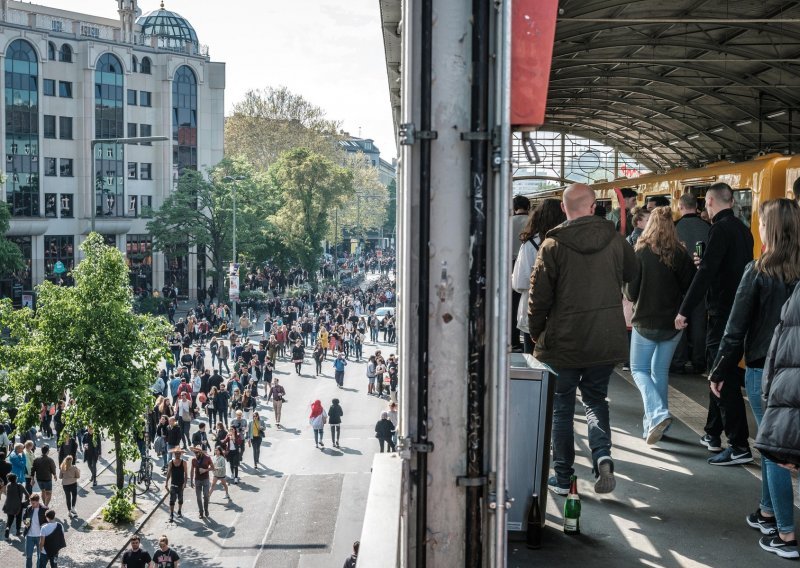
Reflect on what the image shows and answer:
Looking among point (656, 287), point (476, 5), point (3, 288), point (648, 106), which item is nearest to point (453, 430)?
point (476, 5)

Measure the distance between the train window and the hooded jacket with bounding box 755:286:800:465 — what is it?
29.4 ft

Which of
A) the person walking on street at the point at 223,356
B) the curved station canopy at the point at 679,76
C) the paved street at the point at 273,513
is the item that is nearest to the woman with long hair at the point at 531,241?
the paved street at the point at 273,513

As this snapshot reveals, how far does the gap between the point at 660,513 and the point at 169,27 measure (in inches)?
2597

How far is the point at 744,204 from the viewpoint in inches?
486

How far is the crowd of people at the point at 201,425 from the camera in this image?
701 inches

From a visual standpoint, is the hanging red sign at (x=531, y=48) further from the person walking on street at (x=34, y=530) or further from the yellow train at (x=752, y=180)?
the person walking on street at (x=34, y=530)

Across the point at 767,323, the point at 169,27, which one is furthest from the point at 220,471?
the point at 169,27

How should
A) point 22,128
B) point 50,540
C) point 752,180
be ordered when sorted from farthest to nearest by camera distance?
point 22,128
point 50,540
point 752,180

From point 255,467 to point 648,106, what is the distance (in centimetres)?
2195

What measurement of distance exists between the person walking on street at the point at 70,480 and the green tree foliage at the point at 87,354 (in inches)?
38.0

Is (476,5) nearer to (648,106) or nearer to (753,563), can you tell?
(753,563)

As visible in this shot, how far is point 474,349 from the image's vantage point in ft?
10.7

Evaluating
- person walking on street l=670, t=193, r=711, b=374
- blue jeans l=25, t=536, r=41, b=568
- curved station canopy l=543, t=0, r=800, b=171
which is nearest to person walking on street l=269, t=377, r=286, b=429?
blue jeans l=25, t=536, r=41, b=568

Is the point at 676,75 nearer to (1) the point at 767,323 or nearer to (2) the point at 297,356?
(2) the point at 297,356
